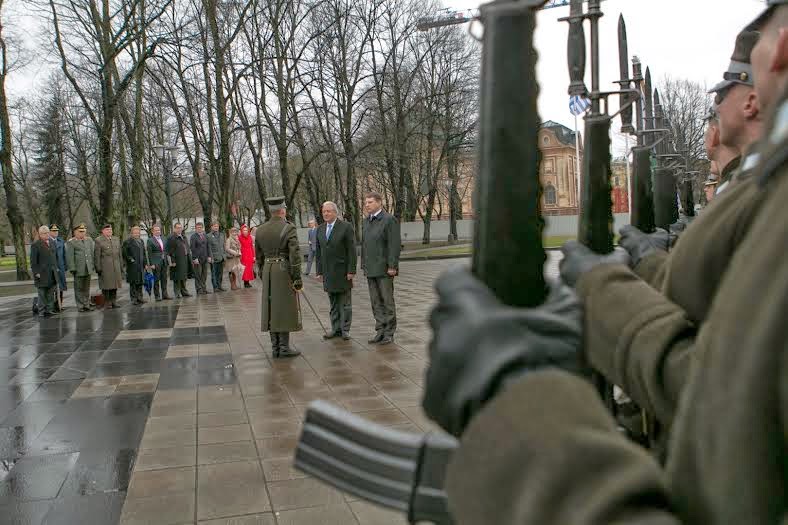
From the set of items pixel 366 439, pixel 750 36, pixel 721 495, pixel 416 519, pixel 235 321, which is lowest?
Result: pixel 235 321

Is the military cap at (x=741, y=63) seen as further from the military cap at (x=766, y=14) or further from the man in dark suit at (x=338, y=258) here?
the man in dark suit at (x=338, y=258)

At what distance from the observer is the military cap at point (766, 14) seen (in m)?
1.63

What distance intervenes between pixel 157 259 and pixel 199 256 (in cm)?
193

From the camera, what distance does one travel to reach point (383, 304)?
1043 centimetres

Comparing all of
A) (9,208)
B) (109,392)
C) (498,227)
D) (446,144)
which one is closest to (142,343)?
(109,392)

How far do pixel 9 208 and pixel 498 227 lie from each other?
93.1 feet

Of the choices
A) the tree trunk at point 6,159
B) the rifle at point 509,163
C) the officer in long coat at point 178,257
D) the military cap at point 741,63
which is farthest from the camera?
the tree trunk at point 6,159

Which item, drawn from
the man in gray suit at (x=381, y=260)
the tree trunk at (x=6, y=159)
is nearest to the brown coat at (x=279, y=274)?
the man in gray suit at (x=381, y=260)

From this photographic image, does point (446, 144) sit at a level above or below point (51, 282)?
above

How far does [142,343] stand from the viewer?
11.2 metres

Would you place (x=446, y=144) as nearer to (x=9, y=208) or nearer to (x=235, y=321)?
(x=9, y=208)

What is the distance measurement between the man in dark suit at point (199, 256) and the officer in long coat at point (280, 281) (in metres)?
10.8

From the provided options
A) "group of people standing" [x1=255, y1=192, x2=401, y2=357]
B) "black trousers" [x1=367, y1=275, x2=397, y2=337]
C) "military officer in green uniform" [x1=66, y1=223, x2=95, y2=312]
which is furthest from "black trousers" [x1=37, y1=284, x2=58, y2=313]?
"black trousers" [x1=367, y1=275, x2=397, y2=337]

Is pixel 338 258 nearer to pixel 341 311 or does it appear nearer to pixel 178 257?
pixel 341 311
